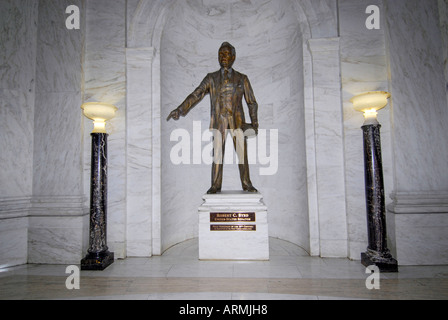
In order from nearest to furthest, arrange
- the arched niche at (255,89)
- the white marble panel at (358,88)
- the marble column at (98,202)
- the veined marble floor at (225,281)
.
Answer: the veined marble floor at (225,281) → the marble column at (98,202) → the white marble panel at (358,88) → the arched niche at (255,89)

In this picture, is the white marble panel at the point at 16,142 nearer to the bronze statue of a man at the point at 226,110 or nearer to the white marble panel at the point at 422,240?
the bronze statue of a man at the point at 226,110

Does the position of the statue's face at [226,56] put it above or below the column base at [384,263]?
above

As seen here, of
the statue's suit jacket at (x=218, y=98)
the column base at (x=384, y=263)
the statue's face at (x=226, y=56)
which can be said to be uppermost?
the statue's face at (x=226, y=56)

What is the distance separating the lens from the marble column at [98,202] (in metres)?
3.30

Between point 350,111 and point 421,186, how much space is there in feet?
4.43

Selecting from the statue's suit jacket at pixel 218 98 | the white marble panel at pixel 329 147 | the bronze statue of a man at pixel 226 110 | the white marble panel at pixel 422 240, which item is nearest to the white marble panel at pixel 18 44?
the bronze statue of a man at pixel 226 110

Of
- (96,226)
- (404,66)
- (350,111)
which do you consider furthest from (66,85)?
(404,66)

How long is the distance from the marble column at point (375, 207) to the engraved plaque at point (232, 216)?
1493 mm

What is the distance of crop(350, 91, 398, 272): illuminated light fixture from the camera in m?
3.03

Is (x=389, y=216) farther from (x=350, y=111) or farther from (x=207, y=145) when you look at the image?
(x=207, y=145)

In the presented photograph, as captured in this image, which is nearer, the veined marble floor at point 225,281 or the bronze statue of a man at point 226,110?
the veined marble floor at point 225,281

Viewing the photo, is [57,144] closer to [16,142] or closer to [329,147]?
[16,142]

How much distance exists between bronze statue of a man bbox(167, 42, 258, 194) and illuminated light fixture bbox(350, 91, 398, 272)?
4.89 ft

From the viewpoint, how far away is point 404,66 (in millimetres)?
3469
